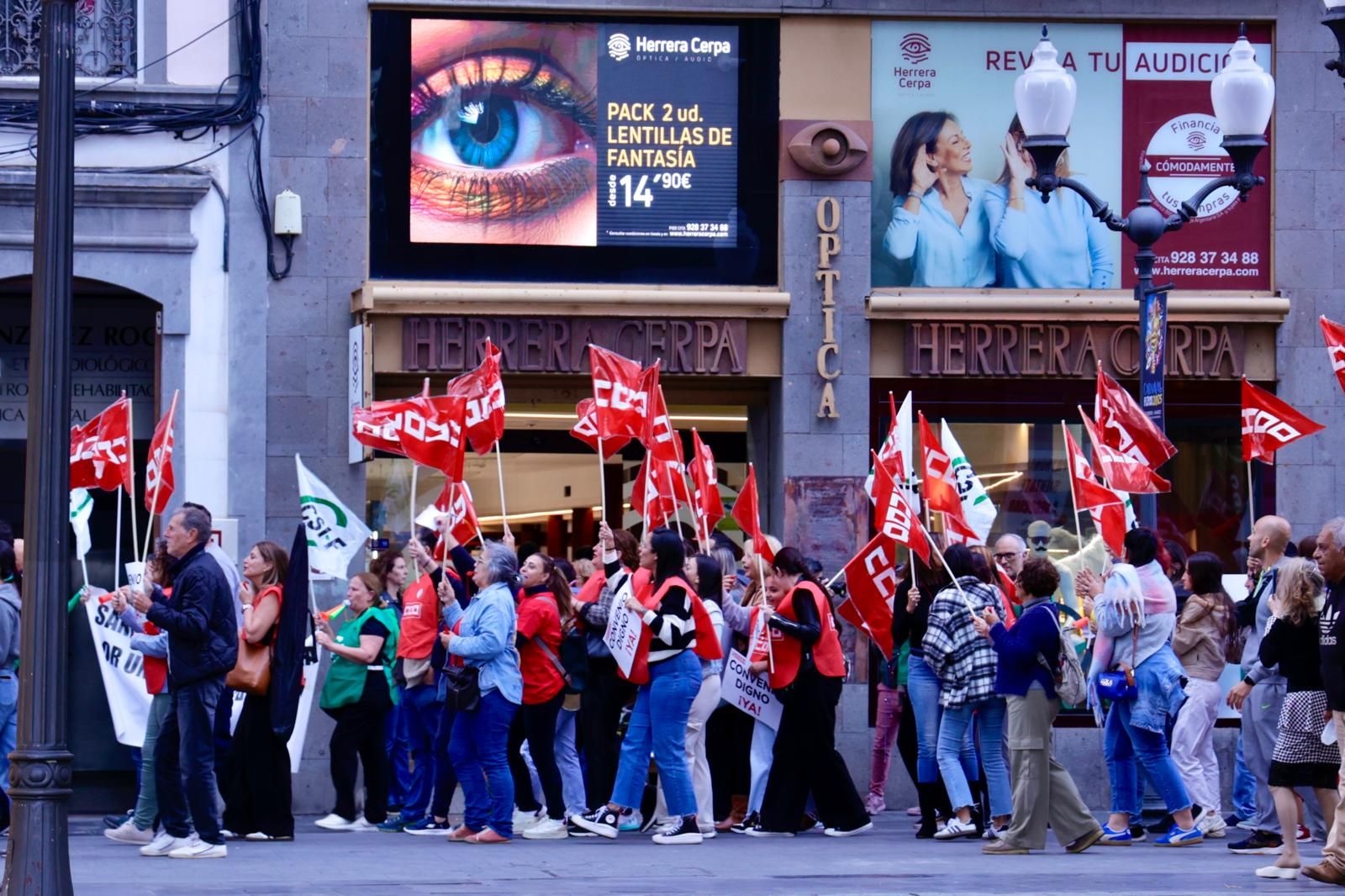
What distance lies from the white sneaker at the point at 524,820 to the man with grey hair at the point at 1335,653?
5327 millimetres

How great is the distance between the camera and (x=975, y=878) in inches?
437

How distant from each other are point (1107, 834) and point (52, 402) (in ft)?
24.5

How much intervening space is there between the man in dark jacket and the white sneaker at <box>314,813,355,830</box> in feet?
7.67

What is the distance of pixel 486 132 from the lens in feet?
54.0

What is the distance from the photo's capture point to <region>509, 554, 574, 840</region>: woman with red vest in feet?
44.4

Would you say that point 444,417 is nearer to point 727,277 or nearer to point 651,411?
point 651,411

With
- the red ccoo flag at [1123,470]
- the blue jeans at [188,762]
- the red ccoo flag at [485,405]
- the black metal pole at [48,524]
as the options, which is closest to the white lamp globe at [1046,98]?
the red ccoo flag at [1123,470]

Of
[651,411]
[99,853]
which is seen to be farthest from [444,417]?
[99,853]

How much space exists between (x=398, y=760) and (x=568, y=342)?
356 cm

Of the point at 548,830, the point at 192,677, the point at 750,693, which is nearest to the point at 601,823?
the point at 548,830

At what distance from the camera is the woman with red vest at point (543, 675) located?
533 inches

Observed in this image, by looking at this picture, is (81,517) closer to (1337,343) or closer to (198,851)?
(198,851)

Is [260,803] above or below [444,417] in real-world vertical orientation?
below

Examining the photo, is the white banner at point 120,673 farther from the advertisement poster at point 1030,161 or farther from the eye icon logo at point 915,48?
the eye icon logo at point 915,48
